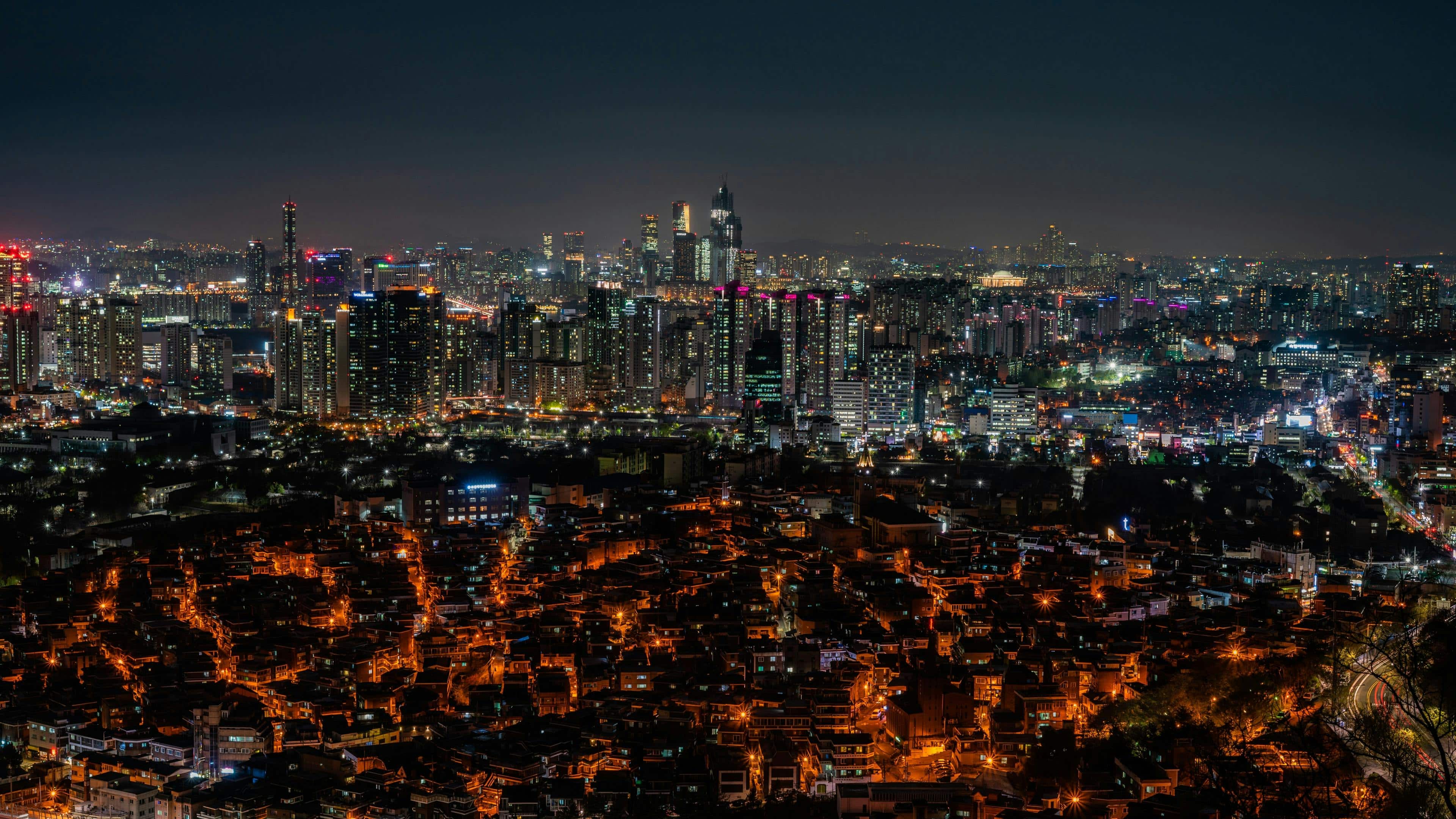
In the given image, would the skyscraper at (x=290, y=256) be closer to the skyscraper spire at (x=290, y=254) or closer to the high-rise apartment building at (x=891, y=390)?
the skyscraper spire at (x=290, y=254)

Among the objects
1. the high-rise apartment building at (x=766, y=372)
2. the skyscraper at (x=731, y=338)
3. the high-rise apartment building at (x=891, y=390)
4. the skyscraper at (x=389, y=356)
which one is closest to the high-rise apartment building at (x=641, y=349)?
the skyscraper at (x=731, y=338)

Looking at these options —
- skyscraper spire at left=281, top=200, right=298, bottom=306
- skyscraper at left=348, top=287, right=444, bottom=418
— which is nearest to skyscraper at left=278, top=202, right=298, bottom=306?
skyscraper spire at left=281, top=200, right=298, bottom=306

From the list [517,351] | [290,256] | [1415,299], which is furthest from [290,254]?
[1415,299]

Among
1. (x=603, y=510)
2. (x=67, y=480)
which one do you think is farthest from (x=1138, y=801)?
(x=67, y=480)

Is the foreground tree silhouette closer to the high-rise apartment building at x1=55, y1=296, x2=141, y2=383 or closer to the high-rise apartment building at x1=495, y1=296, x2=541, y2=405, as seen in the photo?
the high-rise apartment building at x1=495, y1=296, x2=541, y2=405

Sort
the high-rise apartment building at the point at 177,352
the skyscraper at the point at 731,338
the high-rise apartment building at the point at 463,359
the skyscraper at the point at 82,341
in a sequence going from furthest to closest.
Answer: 1. the high-rise apartment building at the point at 177,352
2. the skyscraper at the point at 82,341
3. the high-rise apartment building at the point at 463,359
4. the skyscraper at the point at 731,338

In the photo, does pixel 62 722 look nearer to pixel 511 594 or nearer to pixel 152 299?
pixel 511 594

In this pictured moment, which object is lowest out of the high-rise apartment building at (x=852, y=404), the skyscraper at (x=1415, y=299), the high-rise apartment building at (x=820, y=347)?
the high-rise apartment building at (x=852, y=404)
